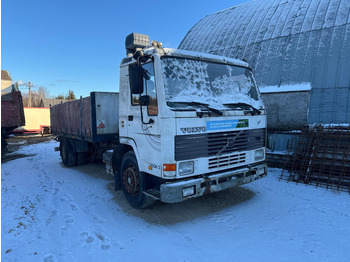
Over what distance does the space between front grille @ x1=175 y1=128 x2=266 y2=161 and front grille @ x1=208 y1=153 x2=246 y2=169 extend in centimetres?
9

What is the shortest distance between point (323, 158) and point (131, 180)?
5269 mm

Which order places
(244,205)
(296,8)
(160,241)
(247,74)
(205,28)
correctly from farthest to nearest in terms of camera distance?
(205,28) → (296,8) → (247,74) → (244,205) → (160,241)

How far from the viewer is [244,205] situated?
502 centimetres

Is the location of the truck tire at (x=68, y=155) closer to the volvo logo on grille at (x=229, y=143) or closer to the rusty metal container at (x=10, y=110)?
the volvo logo on grille at (x=229, y=143)

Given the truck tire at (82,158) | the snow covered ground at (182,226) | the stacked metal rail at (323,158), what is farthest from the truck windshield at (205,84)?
the truck tire at (82,158)

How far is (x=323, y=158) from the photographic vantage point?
6.49m

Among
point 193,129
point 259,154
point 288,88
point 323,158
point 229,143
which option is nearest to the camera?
point 193,129

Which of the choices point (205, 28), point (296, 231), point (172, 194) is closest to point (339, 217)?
point (296, 231)

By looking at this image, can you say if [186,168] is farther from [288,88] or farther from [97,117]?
[288,88]

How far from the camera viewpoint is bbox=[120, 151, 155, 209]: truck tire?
15.2ft

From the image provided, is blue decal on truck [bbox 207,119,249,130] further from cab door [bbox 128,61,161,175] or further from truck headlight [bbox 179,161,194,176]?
cab door [bbox 128,61,161,175]

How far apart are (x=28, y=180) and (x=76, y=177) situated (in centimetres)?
141

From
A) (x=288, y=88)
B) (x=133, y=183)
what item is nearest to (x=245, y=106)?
(x=133, y=183)

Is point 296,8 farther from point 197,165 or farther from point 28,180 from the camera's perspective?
point 28,180
